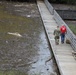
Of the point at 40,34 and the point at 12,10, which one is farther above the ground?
the point at 40,34

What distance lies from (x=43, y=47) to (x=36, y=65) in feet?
12.0

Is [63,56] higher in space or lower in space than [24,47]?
higher

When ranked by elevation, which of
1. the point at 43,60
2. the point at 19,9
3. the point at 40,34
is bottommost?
the point at 19,9

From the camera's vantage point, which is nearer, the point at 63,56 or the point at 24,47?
the point at 63,56

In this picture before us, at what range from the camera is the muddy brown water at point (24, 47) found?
48.8ft

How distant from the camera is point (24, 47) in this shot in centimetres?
1878

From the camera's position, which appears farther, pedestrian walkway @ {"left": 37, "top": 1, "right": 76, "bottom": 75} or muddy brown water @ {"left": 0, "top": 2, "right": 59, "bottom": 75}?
muddy brown water @ {"left": 0, "top": 2, "right": 59, "bottom": 75}

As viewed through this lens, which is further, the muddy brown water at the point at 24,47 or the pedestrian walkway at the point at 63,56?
the muddy brown water at the point at 24,47

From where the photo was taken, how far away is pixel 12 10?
34188 mm

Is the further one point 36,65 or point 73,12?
point 73,12

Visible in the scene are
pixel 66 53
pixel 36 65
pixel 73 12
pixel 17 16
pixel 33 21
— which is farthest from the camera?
pixel 73 12

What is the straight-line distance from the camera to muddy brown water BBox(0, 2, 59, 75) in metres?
14.9

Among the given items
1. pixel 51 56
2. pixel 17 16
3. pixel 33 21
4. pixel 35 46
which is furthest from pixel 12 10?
pixel 51 56

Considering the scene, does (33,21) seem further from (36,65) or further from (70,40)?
(36,65)
